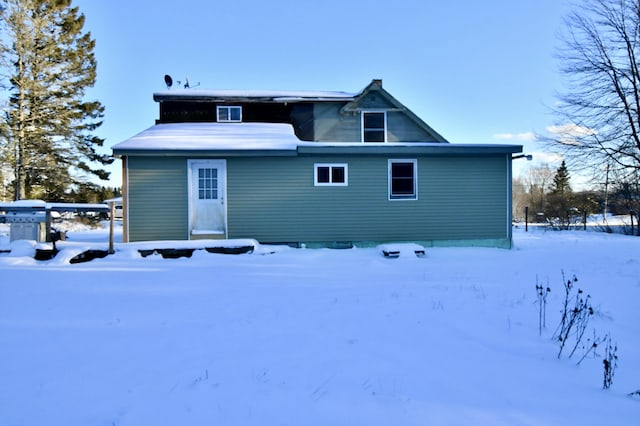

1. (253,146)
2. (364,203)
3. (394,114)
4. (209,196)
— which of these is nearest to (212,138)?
(253,146)

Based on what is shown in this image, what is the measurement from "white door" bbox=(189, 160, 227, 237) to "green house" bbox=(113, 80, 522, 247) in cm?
3

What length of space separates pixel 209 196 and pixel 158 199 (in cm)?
132

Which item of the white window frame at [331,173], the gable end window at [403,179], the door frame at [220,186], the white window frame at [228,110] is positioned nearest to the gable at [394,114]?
the gable end window at [403,179]

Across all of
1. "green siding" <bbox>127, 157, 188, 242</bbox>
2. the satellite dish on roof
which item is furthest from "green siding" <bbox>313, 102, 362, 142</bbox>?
the satellite dish on roof

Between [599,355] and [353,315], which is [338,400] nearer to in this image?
[353,315]

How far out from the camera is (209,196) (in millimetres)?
10062

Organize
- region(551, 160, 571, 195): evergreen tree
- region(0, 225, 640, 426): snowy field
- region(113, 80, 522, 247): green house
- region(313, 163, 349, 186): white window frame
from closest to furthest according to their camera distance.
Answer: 1. region(0, 225, 640, 426): snowy field
2. region(113, 80, 522, 247): green house
3. region(313, 163, 349, 186): white window frame
4. region(551, 160, 571, 195): evergreen tree

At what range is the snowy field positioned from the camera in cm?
229

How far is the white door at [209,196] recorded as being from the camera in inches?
392

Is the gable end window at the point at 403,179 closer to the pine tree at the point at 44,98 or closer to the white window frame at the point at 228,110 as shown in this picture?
the white window frame at the point at 228,110

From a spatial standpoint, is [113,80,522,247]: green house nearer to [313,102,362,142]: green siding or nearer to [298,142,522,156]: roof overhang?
[298,142,522,156]: roof overhang

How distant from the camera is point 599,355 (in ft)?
11.0

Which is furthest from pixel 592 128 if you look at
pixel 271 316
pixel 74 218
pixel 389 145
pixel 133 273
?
pixel 74 218

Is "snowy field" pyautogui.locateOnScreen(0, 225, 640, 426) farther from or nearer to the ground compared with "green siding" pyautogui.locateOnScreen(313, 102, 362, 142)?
nearer to the ground
